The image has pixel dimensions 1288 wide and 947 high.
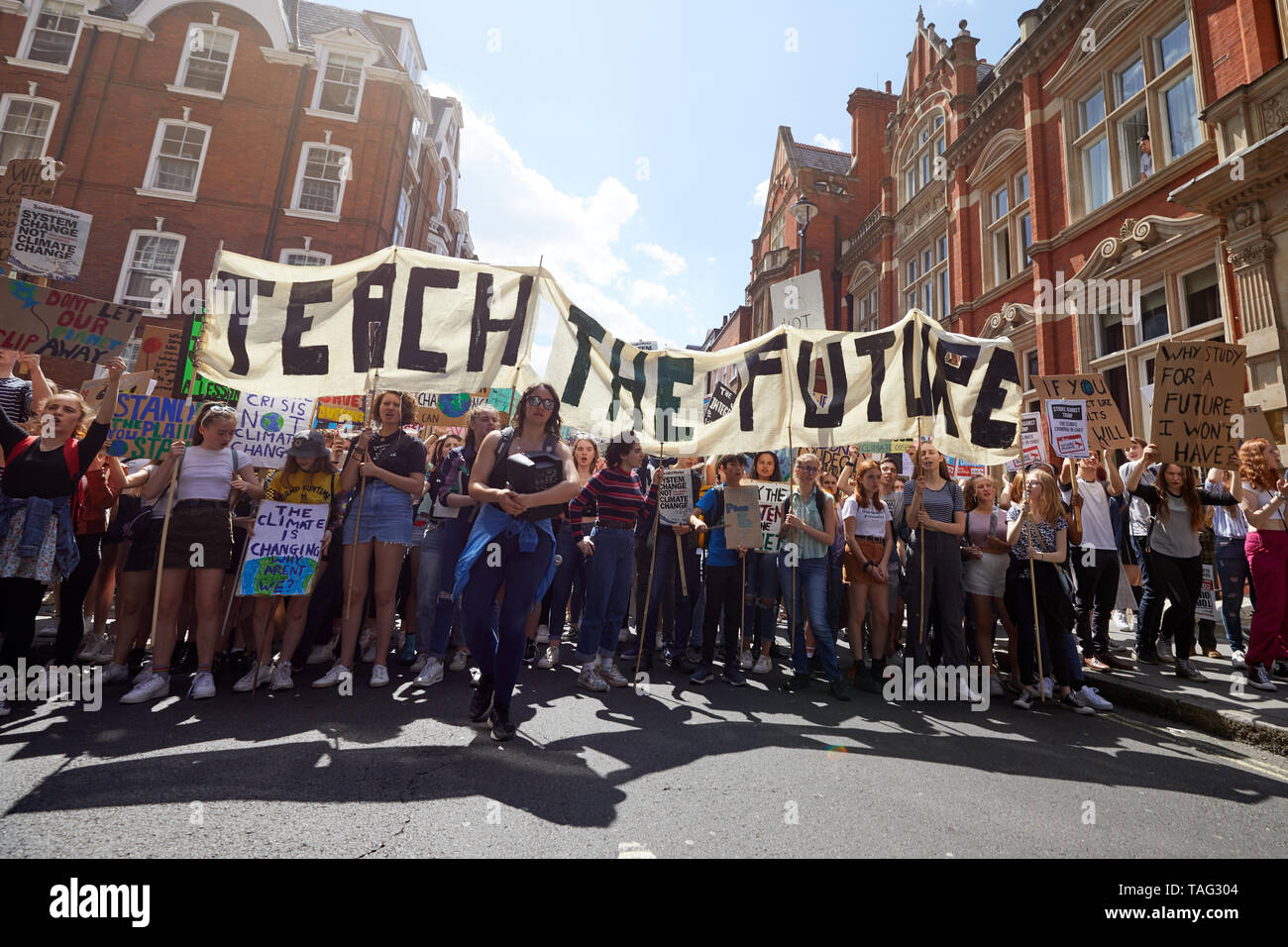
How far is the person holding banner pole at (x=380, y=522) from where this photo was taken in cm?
462

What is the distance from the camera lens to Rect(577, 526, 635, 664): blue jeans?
5.29m

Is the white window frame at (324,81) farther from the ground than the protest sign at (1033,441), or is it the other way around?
the white window frame at (324,81)

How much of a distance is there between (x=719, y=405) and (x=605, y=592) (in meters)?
2.22

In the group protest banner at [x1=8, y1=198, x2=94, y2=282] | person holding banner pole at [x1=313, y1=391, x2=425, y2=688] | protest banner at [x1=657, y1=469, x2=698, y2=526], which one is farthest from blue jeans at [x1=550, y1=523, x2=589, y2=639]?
protest banner at [x1=8, y1=198, x2=94, y2=282]

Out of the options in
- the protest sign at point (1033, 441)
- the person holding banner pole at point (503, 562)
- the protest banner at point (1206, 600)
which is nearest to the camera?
the person holding banner pole at point (503, 562)

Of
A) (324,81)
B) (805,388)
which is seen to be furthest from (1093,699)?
(324,81)

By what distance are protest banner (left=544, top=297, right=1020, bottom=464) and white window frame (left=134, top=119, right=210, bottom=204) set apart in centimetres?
1995

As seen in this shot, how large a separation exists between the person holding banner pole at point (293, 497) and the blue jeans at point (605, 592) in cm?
223

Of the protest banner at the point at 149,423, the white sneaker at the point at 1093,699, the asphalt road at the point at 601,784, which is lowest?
the asphalt road at the point at 601,784

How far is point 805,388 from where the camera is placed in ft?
19.8

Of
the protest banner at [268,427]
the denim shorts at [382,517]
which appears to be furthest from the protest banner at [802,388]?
the protest banner at [268,427]

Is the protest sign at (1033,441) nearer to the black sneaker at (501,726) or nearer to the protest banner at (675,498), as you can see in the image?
the protest banner at (675,498)

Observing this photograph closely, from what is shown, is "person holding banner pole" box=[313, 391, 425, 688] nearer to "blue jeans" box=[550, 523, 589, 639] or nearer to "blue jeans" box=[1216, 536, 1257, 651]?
"blue jeans" box=[550, 523, 589, 639]

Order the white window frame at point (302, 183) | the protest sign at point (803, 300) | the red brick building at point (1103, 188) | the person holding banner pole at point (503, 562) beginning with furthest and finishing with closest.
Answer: the white window frame at point (302, 183), the red brick building at point (1103, 188), the protest sign at point (803, 300), the person holding banner pole at point (503, 562)
